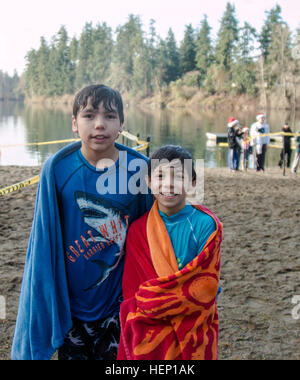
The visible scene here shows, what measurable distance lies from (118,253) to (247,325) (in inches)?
86.1

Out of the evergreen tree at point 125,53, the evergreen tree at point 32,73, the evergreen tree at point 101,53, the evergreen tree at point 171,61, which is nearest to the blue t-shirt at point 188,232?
the evergreen tree at point 171,61

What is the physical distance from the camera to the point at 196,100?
2719 inches

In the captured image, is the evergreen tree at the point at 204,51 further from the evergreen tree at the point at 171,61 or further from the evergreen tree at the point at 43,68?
the evergreen tree at the point at 43,68

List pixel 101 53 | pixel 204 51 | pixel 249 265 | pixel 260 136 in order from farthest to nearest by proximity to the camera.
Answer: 1. pixel 101 53
2. pixel 204 51
3. pixel 260 136
4. pixel 249 265

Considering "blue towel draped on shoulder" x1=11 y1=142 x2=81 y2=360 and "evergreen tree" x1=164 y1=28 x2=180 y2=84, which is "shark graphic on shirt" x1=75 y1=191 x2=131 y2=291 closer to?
"blue towel draped on shoulder" x1=11 y1=142 x2=81 y2=360

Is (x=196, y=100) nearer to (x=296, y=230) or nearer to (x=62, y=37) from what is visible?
(x=62, y=37)

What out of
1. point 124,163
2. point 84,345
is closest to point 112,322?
point 84,345

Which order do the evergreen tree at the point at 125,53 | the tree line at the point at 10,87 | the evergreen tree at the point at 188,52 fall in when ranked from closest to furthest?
1. the evergreen tree at the point at 188,52
2. the evergreen tree at the point at 125,53
3. the tree line at the point at 10,87

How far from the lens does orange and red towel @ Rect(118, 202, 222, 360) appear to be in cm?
180

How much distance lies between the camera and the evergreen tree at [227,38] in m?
65.4

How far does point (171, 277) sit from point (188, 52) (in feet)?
259

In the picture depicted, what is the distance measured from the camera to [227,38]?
66.4 metres

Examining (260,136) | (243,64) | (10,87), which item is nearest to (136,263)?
(260,136)

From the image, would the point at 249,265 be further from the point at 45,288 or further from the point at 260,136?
the point at 260,136
